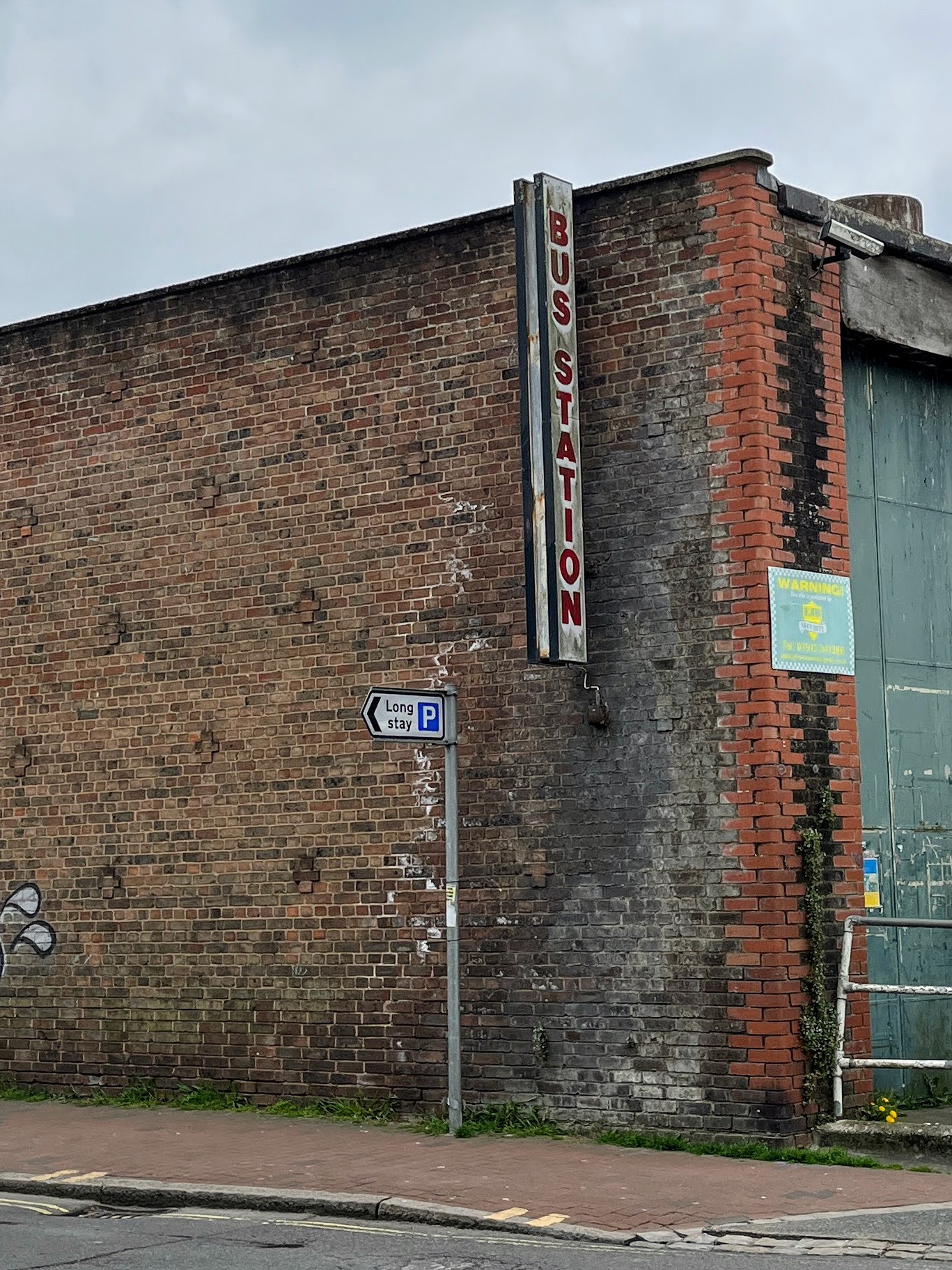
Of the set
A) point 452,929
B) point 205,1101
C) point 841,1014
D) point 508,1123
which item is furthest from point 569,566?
point 205,1101

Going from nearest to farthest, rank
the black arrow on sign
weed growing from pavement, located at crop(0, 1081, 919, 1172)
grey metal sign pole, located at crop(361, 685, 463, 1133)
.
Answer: weed growing from pavement, located at crop(0, 1081, 919, 1172)
the black arrow on sign
grey metal sign pole, located at crop(361, 685, 463, 1133)

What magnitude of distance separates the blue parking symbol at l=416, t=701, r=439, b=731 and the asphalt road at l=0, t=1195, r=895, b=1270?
11.2ft

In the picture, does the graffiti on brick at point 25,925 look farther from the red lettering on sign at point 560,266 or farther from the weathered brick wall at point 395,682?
the red lettering on sign at point 560,266

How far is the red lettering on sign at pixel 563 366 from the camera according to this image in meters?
11.8

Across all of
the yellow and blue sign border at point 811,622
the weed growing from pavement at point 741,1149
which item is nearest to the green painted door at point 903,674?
the yellow and blue sign border at point 811,622

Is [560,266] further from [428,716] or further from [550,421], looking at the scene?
[428,716]

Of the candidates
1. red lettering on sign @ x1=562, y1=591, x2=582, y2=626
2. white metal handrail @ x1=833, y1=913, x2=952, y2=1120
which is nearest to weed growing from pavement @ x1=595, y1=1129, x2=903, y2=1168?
white metal handrail @ x1=833, y1=913, x2=952, y2=1120

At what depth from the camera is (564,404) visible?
38.8ft

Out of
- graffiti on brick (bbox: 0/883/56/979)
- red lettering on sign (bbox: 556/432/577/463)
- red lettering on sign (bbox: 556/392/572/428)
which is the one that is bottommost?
graffiti on brick (bbox: 0/883/56/979)

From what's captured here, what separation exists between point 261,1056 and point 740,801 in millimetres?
4301

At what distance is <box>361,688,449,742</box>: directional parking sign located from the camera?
11297mm

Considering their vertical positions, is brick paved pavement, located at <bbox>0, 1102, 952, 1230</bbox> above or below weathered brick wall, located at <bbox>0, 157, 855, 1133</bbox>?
below

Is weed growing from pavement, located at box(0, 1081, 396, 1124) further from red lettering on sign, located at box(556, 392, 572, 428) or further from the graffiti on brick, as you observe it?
red lettering on sign, located at box(556, 392, 572, 428)

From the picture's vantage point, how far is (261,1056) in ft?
43.0
